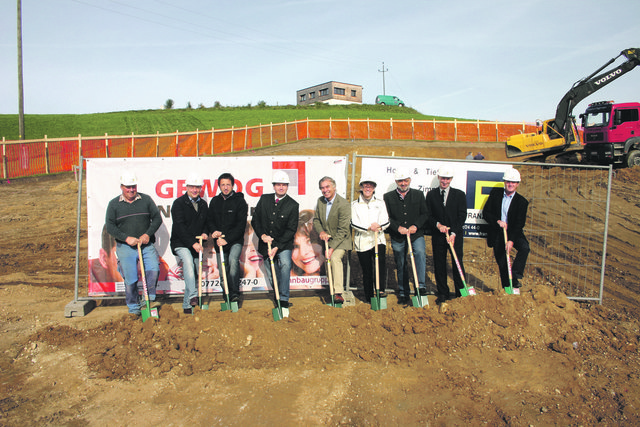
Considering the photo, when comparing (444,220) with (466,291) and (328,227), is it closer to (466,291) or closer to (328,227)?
(466,291)

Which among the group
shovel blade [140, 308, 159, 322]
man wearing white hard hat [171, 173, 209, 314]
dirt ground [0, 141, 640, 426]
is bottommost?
dirt ground [0, 141, 640, 426]

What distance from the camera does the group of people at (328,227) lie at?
6094 mm

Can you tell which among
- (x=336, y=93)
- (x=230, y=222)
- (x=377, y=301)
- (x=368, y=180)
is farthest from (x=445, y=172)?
(x=336, y=93)

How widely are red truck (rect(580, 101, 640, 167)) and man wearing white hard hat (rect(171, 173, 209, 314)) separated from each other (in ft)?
63.7

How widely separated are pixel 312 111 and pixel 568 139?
33655 mm

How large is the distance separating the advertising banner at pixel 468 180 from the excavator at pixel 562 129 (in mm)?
15466

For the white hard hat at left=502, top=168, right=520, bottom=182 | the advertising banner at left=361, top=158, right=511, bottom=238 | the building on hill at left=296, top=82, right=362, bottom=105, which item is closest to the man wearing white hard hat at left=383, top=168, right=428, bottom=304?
the advertising banner at left=361, top=158, right=511, bottom=238


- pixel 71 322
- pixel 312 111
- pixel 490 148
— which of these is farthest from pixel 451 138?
pixel 71 322

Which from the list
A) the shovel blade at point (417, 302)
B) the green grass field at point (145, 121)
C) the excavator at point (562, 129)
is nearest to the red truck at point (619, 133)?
the excavator at point (562, 129)

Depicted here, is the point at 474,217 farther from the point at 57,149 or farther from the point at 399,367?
the point at 57,149

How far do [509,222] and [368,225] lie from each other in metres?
2.22

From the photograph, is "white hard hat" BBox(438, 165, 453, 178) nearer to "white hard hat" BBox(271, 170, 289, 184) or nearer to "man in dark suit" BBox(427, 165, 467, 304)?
"man in dark suit" BBox(427, 165, 467, 304)

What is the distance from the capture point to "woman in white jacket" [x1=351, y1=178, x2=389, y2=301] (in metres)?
6.28

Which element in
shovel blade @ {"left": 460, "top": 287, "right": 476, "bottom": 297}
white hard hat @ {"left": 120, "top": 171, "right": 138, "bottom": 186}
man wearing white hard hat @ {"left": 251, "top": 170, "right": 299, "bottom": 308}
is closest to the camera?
white hard hat @ {"left": 120, "top": 171, "right": 138, "bottom": 186}
